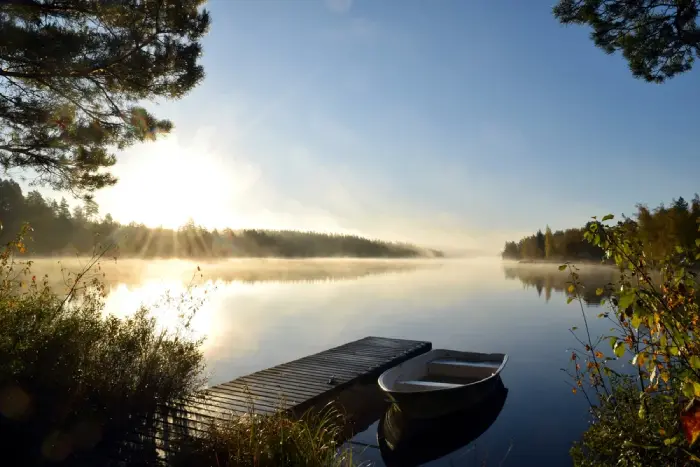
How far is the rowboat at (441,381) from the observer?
10.2 m

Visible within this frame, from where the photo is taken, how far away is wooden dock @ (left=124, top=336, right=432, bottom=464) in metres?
7.47

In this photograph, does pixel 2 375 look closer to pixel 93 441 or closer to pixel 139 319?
pixel 93 441

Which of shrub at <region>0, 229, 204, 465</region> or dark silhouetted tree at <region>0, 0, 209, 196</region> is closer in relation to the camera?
shrub at <region>0, 229, 204, 465</region>

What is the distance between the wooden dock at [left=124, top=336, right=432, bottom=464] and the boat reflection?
2.97 ft

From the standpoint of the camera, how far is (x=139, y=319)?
8.40 m

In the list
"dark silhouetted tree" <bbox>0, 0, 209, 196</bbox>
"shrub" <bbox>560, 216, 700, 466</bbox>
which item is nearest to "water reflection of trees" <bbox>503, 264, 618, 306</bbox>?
"shrub" <bbox>560, 216, 700, 466</bbox>

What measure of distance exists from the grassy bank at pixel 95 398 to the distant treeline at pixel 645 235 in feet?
13.5

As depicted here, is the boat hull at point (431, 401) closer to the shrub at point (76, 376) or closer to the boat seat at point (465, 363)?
the boat seat at point (465, 363)

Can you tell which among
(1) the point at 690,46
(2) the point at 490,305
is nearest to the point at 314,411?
(1) the point at 690,46

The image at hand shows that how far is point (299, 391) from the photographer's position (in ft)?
33.0

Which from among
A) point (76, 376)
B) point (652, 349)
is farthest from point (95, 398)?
point (652, 349)

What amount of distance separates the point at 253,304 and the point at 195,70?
95.5 feet

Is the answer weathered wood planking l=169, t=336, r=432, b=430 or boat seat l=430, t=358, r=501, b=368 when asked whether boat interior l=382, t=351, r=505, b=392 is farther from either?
weathered wood planking l=169, t=336, r=432, b=430

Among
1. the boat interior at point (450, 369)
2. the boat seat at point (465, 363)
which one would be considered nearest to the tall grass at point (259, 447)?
the boat interior at point (450, 369)
